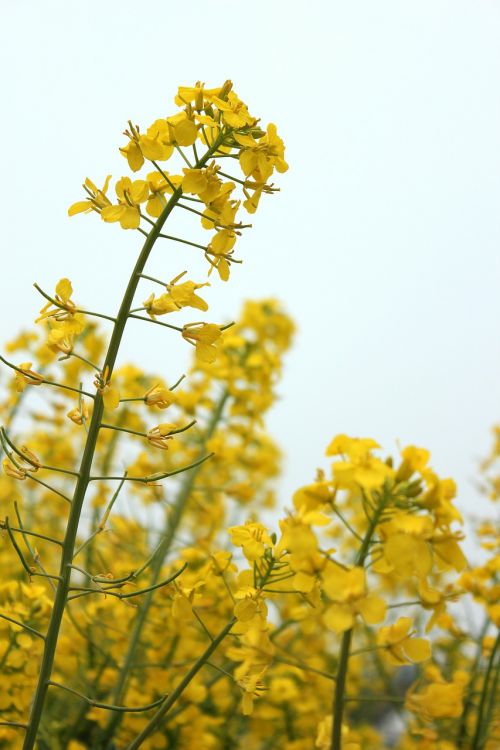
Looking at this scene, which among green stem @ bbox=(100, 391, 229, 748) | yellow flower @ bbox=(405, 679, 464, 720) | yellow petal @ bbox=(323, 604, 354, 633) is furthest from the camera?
green stem @ bbox=(100, 391, 229, 748)

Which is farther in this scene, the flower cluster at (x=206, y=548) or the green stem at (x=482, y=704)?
the green stem at (x=482, y=704)

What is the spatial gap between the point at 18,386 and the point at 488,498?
93.9 inches

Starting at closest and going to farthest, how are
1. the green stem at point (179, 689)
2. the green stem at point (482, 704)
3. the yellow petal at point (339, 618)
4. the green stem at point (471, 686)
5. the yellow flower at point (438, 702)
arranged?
the yellow petal at point (339, 618) < the green stem at point (179, 689) < the yellow flower at point (438, 702) < the green stem at point (482, 704) < the green stem at point (471, 686)

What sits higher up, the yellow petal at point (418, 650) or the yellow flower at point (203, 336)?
the yellow flower at point (203, 336)

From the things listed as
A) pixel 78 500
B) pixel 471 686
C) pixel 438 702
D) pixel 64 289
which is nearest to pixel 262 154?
pixel 64 289

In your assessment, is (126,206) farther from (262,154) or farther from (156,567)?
(156,567)

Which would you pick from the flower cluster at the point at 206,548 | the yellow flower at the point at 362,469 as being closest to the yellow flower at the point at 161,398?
the flower cluster at the point at 206,548

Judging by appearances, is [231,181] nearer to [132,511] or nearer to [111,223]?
[111,223]

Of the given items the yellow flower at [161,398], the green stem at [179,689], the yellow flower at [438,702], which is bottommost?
the green stem at [179,689]

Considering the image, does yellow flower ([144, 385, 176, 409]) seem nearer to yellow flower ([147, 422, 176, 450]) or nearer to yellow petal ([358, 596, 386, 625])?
yellow flower ([147, 422, 176, 450])

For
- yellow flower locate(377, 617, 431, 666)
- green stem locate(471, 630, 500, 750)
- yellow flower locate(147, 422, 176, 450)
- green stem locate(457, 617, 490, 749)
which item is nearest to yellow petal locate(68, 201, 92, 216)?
yellow flower locate(147, 422, 176, 450)

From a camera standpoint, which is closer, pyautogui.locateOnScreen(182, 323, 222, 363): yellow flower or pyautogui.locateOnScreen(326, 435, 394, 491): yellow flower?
pyautogui.locateOnScreen(326, 435, 394, 491): yellow flower

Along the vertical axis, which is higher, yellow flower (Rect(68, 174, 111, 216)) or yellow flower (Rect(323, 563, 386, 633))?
yellow flower (Rect(68, 174, 111, 216))

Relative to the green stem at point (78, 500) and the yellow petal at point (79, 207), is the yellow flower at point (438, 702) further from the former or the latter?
the yellow petal at point (79, 207)
